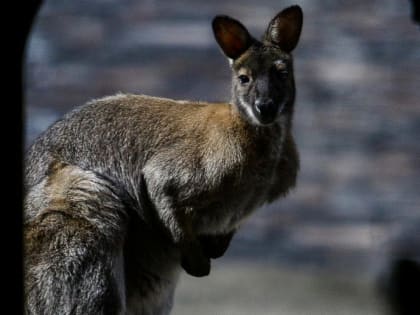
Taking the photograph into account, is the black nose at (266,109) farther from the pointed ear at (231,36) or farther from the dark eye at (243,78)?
the pointed ear at (231,36)

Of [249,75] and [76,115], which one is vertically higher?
[249,75]

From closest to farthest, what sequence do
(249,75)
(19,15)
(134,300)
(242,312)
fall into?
(19,15), (249,75), (134,300), (242,312)

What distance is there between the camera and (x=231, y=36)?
3674 millimetres

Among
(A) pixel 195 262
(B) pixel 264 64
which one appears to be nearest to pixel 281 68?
(B) pixel 264 64

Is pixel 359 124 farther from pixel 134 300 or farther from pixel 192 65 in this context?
pixel 134 300

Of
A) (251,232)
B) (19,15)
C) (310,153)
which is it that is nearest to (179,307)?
(251,232)

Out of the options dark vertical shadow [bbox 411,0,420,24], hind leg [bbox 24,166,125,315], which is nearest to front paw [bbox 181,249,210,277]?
hind leg [bbox 24,166,125,315]

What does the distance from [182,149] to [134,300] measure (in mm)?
526

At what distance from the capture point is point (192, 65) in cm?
849

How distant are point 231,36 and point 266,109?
1.03 ft

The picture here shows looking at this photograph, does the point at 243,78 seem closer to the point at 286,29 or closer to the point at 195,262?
the point at 286,29

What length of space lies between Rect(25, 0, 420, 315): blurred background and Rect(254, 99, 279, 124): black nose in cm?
363

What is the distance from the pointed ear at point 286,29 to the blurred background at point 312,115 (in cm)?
357

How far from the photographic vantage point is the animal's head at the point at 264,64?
3.52 meters
